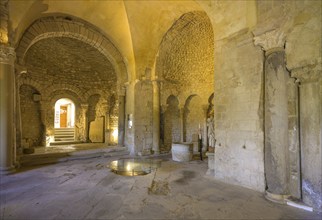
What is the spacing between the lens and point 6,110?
17.6 ft

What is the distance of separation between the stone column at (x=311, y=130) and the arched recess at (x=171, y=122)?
7128 millimetres

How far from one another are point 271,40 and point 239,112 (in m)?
1.60

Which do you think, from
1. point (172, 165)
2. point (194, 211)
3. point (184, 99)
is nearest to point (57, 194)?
point (194, 211)

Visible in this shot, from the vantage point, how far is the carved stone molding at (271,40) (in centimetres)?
375

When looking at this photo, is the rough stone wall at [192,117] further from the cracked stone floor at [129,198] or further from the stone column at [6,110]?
the stone column at [6,110]

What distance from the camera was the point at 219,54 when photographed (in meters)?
5.02

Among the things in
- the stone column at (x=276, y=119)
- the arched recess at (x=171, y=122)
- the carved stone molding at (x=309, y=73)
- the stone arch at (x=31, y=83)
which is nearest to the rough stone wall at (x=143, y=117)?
the arched recess at (x=171, y=122)

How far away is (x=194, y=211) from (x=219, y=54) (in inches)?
145

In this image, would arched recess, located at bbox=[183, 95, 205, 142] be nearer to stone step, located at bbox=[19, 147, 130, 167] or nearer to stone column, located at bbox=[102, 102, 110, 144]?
stone step, located at bbox=[19, 147, 130, 167]

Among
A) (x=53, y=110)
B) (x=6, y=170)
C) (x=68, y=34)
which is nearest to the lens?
(x=6, y=170)

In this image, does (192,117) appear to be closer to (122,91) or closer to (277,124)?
(122,91)

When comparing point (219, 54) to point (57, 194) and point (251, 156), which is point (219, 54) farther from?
point (57, 194)

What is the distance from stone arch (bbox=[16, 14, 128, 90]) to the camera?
691 cm

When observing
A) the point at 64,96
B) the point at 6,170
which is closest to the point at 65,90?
the point at 64,96
